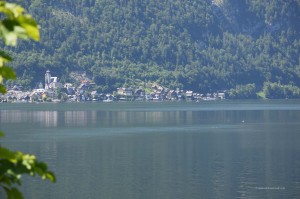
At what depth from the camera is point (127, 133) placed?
125m

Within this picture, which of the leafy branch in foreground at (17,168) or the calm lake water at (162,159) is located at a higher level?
the leafy branch in foreground at (17,168)

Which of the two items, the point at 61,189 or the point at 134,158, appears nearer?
the point at 61,189

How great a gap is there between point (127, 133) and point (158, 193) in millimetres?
66845

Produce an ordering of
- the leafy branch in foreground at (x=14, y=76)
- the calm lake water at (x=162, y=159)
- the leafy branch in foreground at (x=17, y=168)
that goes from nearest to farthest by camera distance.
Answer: the leafy branch in foreground at (x=14, y=76), the leafy branch in foreground at (x=17, y=168), the calm lake water at (x=162, y=159)

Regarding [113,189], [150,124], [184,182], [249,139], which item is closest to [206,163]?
[184,182]

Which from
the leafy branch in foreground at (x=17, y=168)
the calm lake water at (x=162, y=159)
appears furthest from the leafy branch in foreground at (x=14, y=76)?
the calm lake water at (x=162, y=159)

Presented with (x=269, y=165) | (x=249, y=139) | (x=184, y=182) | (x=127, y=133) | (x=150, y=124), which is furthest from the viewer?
(x=150, y=124)

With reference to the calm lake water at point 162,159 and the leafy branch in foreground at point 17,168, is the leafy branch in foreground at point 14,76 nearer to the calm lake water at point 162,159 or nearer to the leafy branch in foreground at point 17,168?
the leafy branch in foreground at point 17,168

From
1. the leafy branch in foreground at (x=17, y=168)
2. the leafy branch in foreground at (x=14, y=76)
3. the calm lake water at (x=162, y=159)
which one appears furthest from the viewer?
the calm lake water at (x=162, y=159)

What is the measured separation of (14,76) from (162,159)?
259 feet

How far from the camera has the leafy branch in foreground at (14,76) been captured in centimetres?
430

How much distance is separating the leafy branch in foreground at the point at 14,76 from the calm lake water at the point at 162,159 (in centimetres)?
5128

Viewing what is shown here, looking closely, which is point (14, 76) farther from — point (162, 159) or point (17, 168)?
point (162, 159)

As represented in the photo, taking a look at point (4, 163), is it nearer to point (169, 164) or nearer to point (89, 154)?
point (169, 164)
